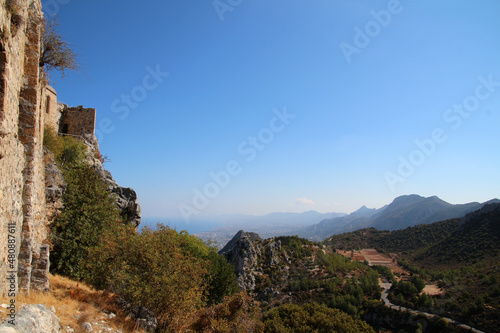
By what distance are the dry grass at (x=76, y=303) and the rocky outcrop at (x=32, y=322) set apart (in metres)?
1.02

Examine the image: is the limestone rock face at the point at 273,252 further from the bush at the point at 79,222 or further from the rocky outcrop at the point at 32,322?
the rocky outcrop at the point at 32,322

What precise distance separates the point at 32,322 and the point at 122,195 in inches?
737

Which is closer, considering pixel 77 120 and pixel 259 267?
pixel 77 120

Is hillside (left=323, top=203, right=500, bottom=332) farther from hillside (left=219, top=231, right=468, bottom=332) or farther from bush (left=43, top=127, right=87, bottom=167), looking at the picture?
bush (left=43, top=127, right=87, bottom=167)

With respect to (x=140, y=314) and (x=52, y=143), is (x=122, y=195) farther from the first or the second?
(x=140, y=314)

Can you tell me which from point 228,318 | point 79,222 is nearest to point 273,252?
point 228,318

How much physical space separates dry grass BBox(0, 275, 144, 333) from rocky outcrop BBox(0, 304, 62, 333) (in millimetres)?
1022

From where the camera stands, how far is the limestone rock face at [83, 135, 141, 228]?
A: 72.6 ft

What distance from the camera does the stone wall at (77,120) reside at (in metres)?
25.7

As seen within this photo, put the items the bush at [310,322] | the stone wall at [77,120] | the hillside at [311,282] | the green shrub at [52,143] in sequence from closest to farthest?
the green shrub at [52,143]
the bush at [310,322]
the stone wall at [77,120]
the hillside at [311,282]

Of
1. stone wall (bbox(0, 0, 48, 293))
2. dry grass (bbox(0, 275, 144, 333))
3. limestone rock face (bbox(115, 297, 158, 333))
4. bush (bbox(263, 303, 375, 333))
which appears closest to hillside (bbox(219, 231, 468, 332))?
bush (bbox(263, 303, 375, 333))

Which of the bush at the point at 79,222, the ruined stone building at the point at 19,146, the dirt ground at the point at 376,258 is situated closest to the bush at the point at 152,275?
the bush at the point at 79,222

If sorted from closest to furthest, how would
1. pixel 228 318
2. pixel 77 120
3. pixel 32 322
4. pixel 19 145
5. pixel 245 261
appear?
pixel 32 322 < pixel 19 145 < pixel 228 318 < pixel 77 120 < pixel 245 261

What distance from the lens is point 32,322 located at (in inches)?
225
